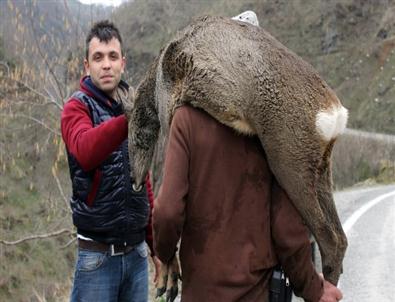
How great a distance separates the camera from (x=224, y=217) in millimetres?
2248

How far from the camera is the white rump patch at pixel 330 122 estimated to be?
2.12 metres

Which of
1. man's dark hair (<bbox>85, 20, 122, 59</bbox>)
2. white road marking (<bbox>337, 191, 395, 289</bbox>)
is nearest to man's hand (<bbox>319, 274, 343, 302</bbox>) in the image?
man's dark hair (<bbox>85, 20, 122, 59</bbox>)

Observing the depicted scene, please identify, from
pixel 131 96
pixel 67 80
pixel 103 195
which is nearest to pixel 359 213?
pixel 67 80

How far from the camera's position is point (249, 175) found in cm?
226

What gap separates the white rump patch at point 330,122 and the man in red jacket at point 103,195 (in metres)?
1.10

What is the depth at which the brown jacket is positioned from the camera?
86.2 inches

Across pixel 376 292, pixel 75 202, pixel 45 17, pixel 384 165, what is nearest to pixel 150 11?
pixel 384 165

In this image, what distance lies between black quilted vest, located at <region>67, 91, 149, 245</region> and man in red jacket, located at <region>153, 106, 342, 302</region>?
2.21 ft

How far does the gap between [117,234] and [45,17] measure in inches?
225

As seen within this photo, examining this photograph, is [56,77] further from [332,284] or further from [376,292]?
[332,284]

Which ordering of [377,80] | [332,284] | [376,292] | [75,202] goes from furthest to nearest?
[377,80] → [376,292] → [75,202] → [332,284]

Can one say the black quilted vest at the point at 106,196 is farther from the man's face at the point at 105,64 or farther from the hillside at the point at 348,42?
the hillside at the point at 348,42

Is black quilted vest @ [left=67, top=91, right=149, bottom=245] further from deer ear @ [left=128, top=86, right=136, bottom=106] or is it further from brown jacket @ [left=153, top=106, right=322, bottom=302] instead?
brown jacket @ [left=153, top=106, right=322, bottom=302]

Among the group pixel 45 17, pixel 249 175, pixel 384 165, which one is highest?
pixel 45 17
